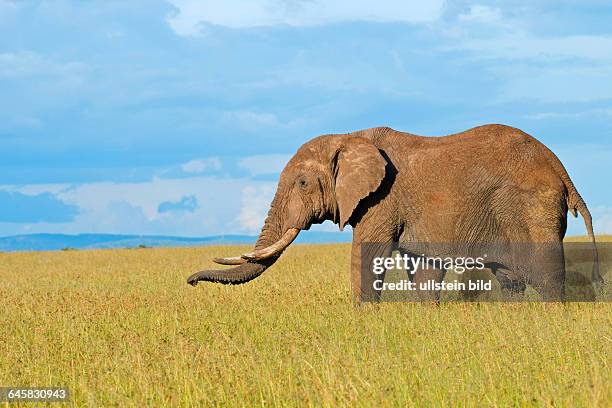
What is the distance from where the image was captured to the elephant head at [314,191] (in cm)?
1222

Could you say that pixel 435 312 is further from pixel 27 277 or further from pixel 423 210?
pixel 27 277

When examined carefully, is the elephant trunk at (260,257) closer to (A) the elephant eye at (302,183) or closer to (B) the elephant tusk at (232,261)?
(B) the elephant tusk at (232,261)

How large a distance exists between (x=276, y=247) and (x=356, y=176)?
1.65 m

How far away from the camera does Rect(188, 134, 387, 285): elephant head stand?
40.1 feet

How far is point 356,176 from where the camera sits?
12.2 meters

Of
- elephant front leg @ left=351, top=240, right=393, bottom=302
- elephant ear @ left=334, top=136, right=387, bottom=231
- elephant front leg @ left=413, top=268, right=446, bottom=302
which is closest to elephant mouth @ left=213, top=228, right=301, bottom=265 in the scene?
elephant ear @ left=334, top=136, right=387, bottom=231

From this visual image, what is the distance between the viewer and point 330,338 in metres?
9.84

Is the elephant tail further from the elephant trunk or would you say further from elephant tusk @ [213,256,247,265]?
elephant tusk @ [213,256,247,265]

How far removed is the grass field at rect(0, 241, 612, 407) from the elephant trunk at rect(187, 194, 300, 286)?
0.56m

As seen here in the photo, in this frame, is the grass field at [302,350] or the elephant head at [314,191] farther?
the elephant head at [314,191]

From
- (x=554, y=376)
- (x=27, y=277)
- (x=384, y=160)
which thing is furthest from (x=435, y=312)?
(x=27, y=277)

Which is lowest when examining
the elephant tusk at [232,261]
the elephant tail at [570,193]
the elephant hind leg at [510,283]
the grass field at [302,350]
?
the grass field at [302,350]

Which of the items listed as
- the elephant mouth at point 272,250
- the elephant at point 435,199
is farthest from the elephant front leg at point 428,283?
the elephant mouth at point 272,250

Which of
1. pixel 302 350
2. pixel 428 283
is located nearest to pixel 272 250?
pixel 428 283
